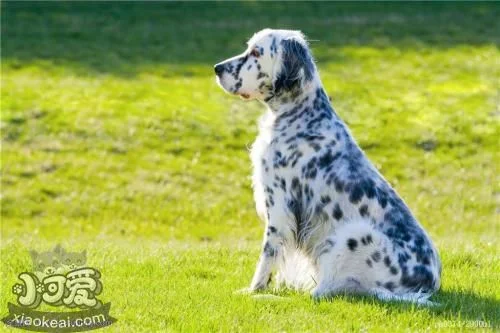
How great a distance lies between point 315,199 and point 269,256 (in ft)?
2.48

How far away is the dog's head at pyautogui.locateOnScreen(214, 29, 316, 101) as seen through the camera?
1030 cm

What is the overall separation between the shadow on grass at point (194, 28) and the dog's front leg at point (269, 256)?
23461mm

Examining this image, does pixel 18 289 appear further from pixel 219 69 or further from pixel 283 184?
pixel 219 69

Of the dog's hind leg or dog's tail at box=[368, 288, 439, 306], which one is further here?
the dog's hind leg

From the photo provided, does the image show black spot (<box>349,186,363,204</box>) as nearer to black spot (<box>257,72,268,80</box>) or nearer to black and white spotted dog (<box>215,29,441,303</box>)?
black and white spotted dog (<box>215,29,441,303</box>)

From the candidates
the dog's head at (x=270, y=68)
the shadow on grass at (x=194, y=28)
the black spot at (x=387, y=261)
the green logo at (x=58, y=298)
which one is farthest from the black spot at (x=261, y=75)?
the shadow on grass at (x=194, y=28)

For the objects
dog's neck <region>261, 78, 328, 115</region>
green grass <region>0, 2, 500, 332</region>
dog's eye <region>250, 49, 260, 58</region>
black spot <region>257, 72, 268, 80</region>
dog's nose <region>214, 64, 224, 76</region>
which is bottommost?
green grass <region>0, 2, 500, 332</region>

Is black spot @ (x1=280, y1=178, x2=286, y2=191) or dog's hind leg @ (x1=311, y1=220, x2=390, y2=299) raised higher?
black spot @ (x1=280, y1=178, x2=286, y2=191)

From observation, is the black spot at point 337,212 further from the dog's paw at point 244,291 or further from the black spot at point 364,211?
the dog's paw at point 244,291

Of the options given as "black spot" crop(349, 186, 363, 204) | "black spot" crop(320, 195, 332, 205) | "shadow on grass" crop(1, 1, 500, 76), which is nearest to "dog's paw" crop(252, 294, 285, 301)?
"black spot" crop(320, 195, 332, 205)

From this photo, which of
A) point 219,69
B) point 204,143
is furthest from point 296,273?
point 204,143

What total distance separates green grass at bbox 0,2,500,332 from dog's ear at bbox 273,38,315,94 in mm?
2198

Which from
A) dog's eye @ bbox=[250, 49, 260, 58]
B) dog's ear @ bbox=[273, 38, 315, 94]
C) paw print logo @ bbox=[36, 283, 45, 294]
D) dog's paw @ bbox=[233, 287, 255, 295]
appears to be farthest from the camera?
dog's eye @ bbox=[250, 49, 260, 58]

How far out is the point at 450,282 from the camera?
10445 millimetres
